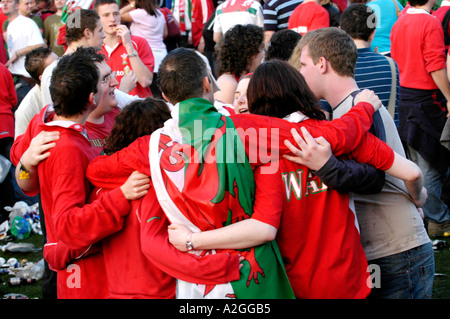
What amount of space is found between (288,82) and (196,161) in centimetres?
54

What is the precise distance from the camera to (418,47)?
20.0ft

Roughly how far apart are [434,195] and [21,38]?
573 centimetres

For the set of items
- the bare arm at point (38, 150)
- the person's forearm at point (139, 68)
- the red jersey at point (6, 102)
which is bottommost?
the red jersey at point (6, 102)

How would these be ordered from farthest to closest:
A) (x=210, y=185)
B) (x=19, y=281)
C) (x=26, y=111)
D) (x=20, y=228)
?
(x=20, y=228)
(x=26, y=111)
(x=19, y=281)
(x=210, y=185)

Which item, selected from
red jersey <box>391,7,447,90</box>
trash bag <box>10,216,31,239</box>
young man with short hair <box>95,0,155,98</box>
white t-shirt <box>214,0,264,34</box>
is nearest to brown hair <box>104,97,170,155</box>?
young man with short hair <box>95,0,155,98</box>

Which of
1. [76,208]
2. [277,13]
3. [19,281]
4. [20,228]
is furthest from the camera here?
[277,13]

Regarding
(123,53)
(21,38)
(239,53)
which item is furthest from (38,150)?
(21,38)

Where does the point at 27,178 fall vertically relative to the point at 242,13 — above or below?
above

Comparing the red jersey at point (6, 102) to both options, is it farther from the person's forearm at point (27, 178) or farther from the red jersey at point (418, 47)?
the red jersey at point (418, 47)

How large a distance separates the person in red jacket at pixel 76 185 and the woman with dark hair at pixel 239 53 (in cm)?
152

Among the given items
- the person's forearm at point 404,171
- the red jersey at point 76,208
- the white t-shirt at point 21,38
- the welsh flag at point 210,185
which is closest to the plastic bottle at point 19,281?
the red jersey at point 76,208

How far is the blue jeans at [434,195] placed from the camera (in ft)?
20.0

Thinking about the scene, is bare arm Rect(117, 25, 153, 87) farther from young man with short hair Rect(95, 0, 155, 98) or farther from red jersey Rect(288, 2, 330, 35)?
red jersey Rect(288, 2, 330, 35)

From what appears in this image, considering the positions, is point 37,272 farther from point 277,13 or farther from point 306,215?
point 277,13
